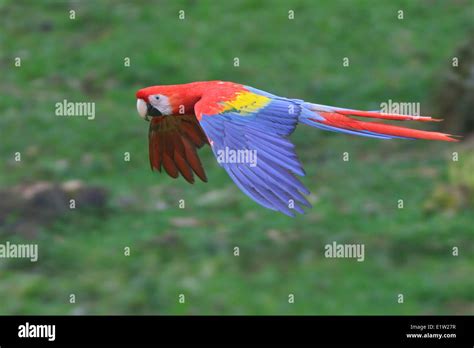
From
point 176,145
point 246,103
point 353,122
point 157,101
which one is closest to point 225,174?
point 176,145

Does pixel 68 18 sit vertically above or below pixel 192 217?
above

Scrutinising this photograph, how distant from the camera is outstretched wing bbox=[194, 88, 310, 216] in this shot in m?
4.92

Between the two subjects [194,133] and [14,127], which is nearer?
[194,133]

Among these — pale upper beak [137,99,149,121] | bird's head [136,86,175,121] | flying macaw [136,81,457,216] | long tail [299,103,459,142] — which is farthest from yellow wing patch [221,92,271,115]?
pale upper beak [137,99,149,121]

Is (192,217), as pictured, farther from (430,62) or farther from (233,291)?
(430,62)

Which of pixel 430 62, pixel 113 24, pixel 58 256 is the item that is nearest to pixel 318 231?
pixel 58 256

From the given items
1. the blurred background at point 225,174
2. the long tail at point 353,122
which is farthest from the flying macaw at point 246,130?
the blurred background at point 225,174

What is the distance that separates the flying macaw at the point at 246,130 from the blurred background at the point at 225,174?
219 centimetres

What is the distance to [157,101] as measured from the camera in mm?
5891

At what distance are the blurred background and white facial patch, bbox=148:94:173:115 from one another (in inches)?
94.0

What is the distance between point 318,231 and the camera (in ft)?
29.2

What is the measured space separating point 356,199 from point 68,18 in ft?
12.4
